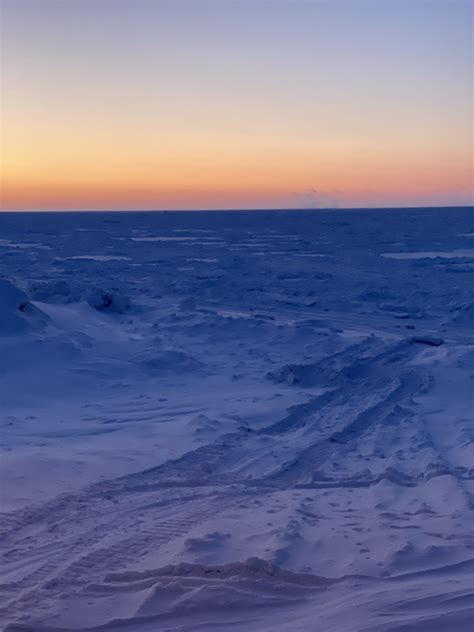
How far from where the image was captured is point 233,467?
643cm

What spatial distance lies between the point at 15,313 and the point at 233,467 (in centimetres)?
503

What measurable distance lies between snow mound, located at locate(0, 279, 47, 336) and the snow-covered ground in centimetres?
3

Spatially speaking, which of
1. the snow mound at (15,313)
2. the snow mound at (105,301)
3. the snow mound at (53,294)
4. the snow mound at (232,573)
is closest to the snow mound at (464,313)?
the snow mound at (105,301)

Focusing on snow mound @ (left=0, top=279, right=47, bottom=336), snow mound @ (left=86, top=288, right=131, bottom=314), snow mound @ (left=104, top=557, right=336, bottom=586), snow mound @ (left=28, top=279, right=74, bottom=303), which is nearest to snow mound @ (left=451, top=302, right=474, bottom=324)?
snow mound @ (left=86, top=288, right=131, bottom=314)

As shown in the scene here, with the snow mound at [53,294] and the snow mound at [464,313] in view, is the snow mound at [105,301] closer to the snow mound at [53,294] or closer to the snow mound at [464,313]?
the snow mound at [53,294]

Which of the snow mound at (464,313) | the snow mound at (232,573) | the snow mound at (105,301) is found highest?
the snow mound at (105,301)

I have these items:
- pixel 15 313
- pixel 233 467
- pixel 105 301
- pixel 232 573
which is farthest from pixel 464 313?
pixel 232 573

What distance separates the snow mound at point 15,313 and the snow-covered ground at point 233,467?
27 millimetres

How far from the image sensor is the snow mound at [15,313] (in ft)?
33.1

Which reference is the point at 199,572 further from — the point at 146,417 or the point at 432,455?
the point at 146,417

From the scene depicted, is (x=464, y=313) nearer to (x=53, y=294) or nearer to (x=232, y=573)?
(x=53, y=294)

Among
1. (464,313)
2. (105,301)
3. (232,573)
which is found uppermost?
(105,301)

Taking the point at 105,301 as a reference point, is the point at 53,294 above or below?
above

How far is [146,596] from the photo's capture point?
4.14 metres
